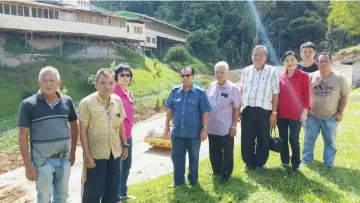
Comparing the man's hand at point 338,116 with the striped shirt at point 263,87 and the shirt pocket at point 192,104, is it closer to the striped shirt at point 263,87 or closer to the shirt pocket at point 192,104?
the striped shirt at point 263,87

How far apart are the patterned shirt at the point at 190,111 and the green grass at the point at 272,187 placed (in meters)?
0.92

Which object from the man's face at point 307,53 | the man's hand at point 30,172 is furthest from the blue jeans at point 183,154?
the man's face at point 307,53

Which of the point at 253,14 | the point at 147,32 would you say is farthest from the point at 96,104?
the point at 253,14

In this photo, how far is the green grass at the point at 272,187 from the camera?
4523 mm

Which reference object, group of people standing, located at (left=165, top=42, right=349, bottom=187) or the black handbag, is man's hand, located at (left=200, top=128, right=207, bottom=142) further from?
the black handbag

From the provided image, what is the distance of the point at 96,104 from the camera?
13.1 ft

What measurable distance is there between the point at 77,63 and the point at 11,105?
8.65m

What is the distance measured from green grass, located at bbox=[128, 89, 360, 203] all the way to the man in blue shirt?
487 mm

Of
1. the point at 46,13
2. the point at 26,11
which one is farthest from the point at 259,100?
the point at 46,13

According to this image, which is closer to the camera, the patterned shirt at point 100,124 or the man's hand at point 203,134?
the patterned shirt at point 100,124

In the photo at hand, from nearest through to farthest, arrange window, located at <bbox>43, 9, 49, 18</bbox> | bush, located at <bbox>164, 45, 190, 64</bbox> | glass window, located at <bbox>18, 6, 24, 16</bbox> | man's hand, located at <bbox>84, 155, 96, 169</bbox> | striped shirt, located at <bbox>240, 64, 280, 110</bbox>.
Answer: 1. man's hand, located at <bbox>84, 155, 96, 169</bbox>
2. striped shirt, located at <bbox>240, 64, 280, 110</bbox>
3. glass window, located at <bbox>18, 6, 24, 16</bbox>
4. window, located at <bbox>43, 9, 49, 18</bbox>
5. bush, located at <bbox>164, 45, 190, 64</bbox>

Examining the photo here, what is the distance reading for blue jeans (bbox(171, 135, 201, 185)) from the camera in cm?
521

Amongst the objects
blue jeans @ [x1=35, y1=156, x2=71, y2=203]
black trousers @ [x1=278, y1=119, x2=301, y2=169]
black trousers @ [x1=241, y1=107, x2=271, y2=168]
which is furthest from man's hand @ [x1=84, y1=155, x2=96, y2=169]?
black trousers @ [x1=278, y1=119, x2=301, y2=169]

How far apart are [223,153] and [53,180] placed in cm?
269
